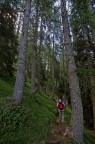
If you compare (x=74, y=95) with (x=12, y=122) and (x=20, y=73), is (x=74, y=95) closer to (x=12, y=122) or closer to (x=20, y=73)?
(x=20, y=73)

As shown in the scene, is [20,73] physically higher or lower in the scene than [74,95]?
higher

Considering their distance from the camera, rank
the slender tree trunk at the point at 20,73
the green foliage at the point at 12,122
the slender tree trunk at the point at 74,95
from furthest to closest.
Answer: the slender tree trunk at the point at 20,73
the slender tree trunk at the point at 74,95
the green foliage at the point at 12,122

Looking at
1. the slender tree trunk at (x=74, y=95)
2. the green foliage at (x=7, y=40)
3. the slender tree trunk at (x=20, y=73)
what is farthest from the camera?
→ the green foliage at (x=7, y=40)

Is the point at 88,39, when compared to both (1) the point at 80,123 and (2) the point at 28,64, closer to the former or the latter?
(1) the point at 80,123

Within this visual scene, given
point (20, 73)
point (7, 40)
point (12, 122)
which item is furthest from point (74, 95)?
point (7, 40)

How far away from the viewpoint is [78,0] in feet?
35.9

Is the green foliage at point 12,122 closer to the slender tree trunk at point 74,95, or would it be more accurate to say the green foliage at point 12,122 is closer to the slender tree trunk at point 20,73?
the slender tree trunk at point 20,73

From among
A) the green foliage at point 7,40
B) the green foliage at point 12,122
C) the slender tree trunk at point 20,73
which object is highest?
the green foliage at point 7,40

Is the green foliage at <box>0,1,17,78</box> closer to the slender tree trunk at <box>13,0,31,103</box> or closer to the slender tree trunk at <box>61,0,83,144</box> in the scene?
the slender tree trunk at <box>13,0,31,103</box>

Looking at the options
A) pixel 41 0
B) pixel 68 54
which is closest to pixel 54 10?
pixel 41 0

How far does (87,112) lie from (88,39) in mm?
6222

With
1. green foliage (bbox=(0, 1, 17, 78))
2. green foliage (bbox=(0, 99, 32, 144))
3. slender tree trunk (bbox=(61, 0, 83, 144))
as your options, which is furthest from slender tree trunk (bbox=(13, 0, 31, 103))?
green foliage (bbox=(0, 1, 17, 78))

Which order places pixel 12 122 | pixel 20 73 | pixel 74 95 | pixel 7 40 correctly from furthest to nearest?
pixel 7 40 < pixel 20 73 < pixel 74 95 < pixel 12 122

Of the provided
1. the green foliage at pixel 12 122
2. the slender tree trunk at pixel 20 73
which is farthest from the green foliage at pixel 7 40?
the green foliage at pixel 12 122
